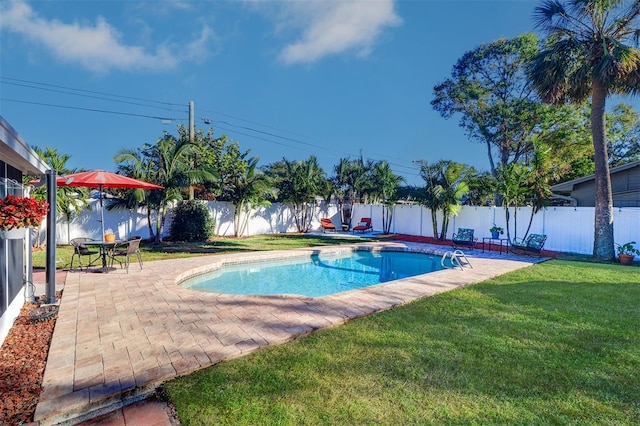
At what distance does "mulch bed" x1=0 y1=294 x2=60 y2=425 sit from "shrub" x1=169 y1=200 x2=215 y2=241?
11089 millimetres

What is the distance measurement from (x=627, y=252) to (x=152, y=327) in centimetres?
1669

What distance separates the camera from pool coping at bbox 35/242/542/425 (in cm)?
306

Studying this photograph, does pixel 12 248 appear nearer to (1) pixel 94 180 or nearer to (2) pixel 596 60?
(1) pixel 94 180

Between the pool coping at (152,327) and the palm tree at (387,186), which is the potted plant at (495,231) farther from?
the pool coping at (152,327)

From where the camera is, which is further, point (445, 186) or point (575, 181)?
point (445, 186)

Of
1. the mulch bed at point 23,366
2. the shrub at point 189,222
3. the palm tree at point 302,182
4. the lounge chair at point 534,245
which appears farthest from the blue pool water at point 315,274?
the palm tree at point 302,182

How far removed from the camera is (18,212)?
4051mm

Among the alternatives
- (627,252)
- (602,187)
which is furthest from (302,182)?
(627,252)

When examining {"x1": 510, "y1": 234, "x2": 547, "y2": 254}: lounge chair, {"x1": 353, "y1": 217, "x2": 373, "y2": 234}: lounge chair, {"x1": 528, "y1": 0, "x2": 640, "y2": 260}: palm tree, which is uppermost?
{"x1": 528, "y1": 0, "x2": 640, "y2": 260}: palm tree

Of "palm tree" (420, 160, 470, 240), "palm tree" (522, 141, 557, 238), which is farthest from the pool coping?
"palm tree" (420, 160, 470, 240)

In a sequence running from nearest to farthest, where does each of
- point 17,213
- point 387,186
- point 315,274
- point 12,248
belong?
point 17,213
point 12,248
point 315,274
point 387,186

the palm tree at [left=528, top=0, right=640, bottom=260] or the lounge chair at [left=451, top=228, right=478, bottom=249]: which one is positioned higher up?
the palm tree at [left=528, top=0, right=640, bottom=260]

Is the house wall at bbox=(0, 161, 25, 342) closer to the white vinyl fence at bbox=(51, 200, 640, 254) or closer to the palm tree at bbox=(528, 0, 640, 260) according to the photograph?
the white vinyl fence at bbox=(51, 200, 640, 254)

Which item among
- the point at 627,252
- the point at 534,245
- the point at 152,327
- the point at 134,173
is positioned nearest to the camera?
the point at 152,327
